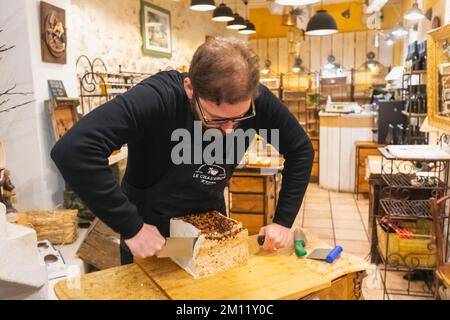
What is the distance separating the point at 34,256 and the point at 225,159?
90cm

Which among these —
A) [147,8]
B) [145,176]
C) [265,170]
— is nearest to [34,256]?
[145,176]

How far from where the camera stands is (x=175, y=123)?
1.50 metres

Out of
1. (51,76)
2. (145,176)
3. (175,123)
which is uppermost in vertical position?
(51,76)

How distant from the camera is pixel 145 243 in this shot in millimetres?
1347

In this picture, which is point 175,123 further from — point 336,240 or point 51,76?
point 336,240

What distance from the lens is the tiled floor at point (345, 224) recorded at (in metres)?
3.53

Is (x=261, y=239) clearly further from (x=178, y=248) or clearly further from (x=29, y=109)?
(x=29, y=109)

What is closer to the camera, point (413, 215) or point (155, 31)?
point (413, 215)

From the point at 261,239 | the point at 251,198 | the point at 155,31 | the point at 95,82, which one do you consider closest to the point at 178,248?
the point at 261,239

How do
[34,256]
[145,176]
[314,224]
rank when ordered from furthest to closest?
[314,224] → [34,256] → [145,176]

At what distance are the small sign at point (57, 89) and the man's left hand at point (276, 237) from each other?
2.17m

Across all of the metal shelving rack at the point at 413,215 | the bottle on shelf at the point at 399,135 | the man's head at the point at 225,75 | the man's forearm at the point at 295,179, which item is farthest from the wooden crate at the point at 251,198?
the man's head at the point at 225,75

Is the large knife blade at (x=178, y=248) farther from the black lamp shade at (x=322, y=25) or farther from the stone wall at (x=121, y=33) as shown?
the black lamp shade at (x=322, y=25)

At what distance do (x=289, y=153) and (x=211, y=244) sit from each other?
1.86 feet
